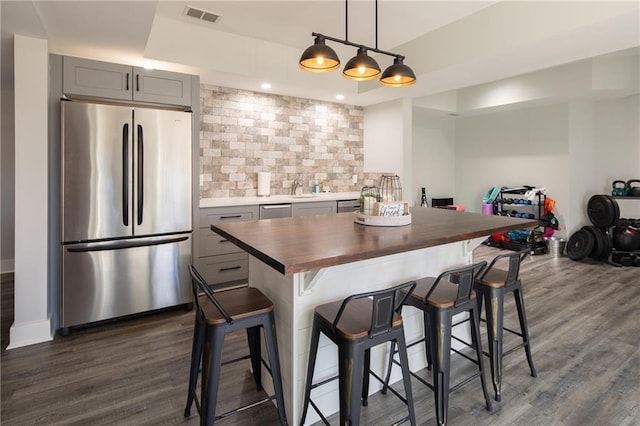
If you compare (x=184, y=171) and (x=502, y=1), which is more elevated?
(x=502, y=1)

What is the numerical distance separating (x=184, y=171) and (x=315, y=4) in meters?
1.95

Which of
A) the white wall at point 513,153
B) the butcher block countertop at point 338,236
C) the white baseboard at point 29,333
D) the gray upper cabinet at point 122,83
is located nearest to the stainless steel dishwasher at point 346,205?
the butcher block countertop at point 338,236

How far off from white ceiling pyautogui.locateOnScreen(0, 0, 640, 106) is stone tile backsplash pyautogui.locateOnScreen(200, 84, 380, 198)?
34 cm

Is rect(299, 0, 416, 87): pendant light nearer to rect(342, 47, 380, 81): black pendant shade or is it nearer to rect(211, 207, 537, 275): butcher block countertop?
rect(342, 47, 380, 81): black pendant shade

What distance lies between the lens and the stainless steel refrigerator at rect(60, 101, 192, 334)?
288 cm

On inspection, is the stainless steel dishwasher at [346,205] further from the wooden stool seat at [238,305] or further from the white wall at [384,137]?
the wooden stool seat at [238,305]

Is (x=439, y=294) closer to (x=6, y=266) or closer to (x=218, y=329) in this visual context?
(x=218, y=329)

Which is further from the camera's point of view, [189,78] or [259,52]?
[259,52]

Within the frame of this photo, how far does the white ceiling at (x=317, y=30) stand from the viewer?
258 centimetres

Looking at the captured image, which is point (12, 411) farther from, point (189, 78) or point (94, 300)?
point (189, 78)

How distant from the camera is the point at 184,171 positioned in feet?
10.9

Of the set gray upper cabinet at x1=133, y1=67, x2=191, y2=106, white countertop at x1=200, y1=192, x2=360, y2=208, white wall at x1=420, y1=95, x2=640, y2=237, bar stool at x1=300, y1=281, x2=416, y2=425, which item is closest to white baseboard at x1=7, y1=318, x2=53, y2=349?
white countertop at x1=200, y1=192, x2=360, y2=208

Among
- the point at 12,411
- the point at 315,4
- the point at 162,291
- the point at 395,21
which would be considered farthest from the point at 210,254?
the point at 395,21

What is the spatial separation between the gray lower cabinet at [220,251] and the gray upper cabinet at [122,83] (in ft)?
3.82
